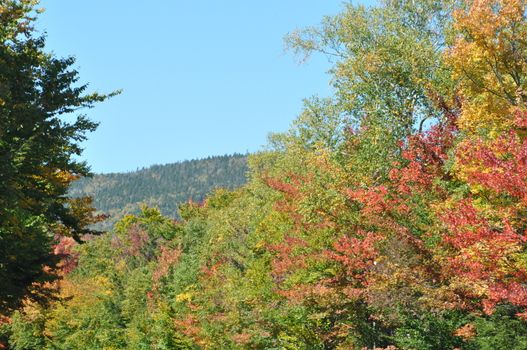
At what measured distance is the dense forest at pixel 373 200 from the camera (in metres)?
17.8

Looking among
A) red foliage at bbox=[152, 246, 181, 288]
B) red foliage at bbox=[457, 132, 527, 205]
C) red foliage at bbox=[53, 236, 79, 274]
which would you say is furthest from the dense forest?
red foliage at bbox=[53, 236, 79, 274]

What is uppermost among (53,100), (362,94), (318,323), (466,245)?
(362,94)

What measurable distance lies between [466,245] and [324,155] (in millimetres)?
11018

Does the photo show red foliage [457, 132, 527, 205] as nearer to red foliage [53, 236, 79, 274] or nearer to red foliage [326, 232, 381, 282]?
red foliage [326, 232, 381, 282]

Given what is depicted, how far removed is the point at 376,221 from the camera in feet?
79.4

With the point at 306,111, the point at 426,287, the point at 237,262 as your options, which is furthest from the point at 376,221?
the point at 237,262

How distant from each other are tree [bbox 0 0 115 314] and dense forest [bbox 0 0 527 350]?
0.24ft

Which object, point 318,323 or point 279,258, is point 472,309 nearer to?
point 318,323

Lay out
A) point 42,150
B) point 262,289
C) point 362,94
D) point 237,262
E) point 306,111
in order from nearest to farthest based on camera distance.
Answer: point 42,150, point 362,94, point 262,289, point 306,111, point 237,262

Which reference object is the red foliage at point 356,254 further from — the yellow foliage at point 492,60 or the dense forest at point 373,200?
the yellow foliage at point 492,60

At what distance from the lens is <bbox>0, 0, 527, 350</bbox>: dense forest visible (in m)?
17.8

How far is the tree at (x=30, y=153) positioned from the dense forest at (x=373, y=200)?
74 mm

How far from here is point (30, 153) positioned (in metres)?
19.0

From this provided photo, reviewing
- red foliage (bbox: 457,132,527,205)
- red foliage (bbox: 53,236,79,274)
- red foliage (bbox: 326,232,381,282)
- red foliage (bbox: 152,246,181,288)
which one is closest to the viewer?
red foliage (bbox: 457,132,527,205)
